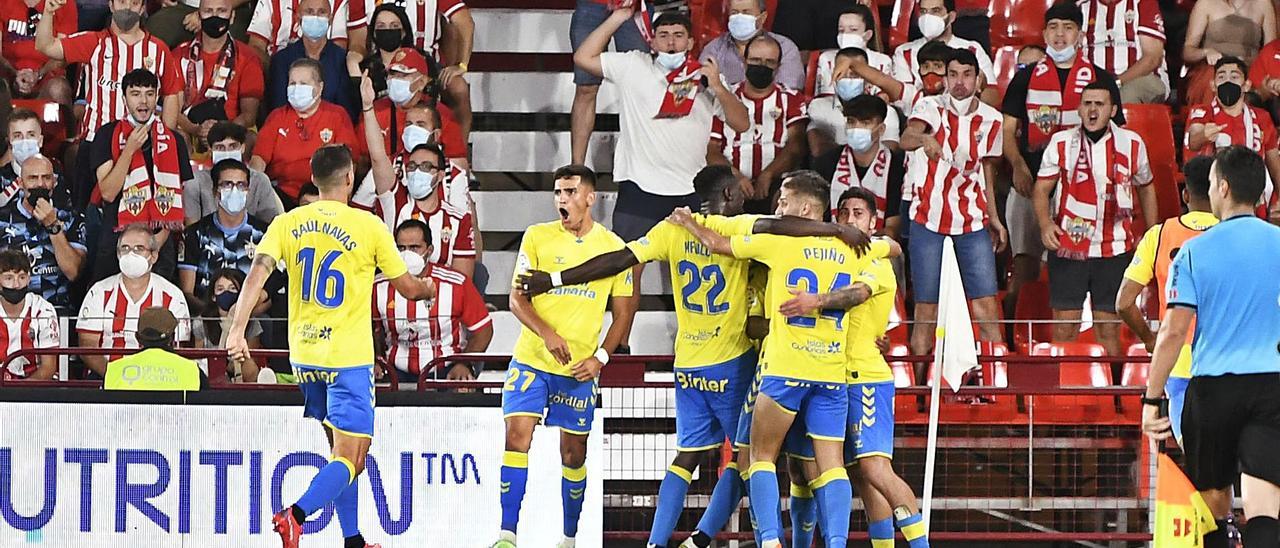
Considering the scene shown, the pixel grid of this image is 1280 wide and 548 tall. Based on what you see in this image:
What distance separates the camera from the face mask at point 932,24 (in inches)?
535

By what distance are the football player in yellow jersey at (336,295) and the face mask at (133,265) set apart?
2.85m

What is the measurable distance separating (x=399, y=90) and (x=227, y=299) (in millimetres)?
2129

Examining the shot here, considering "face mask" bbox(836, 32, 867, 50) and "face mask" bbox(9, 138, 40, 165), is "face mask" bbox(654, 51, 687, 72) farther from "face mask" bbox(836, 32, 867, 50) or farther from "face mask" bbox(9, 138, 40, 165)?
"face mask" bbox(9, 138, 40, 165)

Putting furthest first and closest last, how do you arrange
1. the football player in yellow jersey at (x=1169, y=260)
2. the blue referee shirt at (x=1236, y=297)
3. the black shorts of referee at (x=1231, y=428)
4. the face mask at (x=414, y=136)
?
1. the face mask at (x=414, y=136)
2. the football player in yellow jersey at (x=1169, y=260)
3. the blue referee shirt at (x=1236, y=297)
4. the black shorts of referee at (x=1231, y=428)

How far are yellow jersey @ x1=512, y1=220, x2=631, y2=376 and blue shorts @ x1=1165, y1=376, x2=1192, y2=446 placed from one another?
3.07 m

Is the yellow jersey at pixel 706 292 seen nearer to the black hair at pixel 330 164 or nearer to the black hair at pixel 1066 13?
the black hair at pixel 330 164

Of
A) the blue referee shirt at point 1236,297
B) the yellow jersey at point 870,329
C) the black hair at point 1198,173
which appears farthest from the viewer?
the yellow jersey at point 870,329

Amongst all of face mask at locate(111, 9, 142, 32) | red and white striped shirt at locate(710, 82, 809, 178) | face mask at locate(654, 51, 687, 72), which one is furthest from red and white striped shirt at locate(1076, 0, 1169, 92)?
face mask at locate(111, 9, 142, 32)

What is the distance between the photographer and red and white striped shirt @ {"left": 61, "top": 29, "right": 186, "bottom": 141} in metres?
13.9

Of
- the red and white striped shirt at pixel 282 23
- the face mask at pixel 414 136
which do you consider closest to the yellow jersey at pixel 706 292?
the face mask at pixel 414 136

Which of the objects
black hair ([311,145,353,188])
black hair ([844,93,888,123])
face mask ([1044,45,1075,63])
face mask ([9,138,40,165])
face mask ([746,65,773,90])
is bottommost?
black hair ([311,145,353,188])

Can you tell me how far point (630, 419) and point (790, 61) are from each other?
332 cm

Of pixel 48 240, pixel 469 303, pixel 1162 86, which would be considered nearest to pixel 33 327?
pixel 48 240

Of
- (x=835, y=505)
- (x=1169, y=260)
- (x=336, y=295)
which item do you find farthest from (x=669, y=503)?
(x=1169, y=260)
